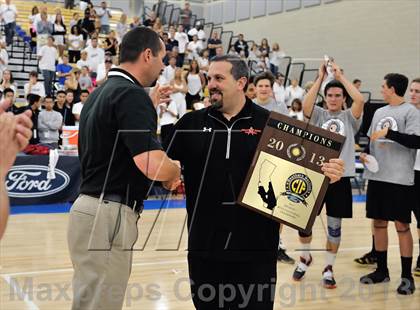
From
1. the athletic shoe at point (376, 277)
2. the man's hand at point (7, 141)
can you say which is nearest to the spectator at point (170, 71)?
the athletic shoe at point (376, 277)

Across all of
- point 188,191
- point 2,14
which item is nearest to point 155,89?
point 188,191

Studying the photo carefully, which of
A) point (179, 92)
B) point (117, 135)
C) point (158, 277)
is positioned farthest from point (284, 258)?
point (179, 92)

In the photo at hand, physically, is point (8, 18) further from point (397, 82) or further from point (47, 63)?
point (397, 82)

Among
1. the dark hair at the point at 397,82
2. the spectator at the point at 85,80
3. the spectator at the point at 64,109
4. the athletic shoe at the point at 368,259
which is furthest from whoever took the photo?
the spectator at the point at 85,80

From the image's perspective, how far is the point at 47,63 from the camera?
14.2 m

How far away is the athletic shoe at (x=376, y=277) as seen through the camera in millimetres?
5773

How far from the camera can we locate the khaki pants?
9.30ft

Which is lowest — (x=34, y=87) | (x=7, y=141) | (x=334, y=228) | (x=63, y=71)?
(x=334, y=228)

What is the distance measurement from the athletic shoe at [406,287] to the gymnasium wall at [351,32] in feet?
42.2

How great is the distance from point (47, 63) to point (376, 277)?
36.6ft

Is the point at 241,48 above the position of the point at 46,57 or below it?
above

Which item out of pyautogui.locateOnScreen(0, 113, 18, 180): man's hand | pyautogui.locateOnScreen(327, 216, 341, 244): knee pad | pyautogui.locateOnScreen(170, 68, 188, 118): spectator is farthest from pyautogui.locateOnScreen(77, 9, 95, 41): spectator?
pyautogui.locateOnScreen(0, 113, 18, 180): man's hand

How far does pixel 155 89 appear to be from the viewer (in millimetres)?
3479

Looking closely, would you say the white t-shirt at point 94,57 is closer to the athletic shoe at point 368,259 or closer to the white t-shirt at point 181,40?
the white t-shirt at point 181,40
